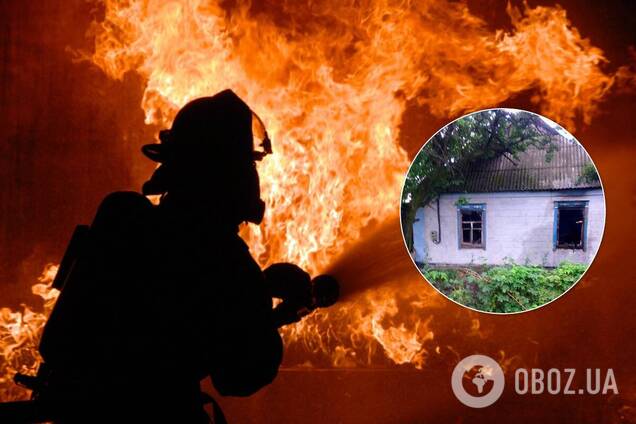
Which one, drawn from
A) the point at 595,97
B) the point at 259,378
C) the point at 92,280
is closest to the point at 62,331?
the point at 92,280

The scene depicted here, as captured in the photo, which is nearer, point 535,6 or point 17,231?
point 535,6

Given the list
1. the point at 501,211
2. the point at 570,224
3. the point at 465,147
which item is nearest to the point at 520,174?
the point at 501,211

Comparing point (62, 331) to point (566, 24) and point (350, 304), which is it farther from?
point (566, 24)

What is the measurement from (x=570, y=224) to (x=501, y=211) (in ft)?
2.97

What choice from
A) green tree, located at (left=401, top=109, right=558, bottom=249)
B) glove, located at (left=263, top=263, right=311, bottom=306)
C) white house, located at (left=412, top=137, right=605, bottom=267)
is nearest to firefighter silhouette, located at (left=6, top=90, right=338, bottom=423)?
glove, located at (left=263, top=263, right=311, bottom=306)

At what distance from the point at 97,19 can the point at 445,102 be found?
139 inches

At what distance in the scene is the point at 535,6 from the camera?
12.4ft

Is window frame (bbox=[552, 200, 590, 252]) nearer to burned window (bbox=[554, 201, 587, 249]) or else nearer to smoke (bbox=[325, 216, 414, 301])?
burned window (bbox=[554, 201, 587, 249])

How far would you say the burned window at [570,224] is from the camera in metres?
4.76

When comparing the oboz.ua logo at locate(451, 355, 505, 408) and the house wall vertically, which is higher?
the house wall

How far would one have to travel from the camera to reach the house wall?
5.20m

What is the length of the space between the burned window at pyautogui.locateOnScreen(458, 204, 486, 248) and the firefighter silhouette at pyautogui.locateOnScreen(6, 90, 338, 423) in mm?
4346

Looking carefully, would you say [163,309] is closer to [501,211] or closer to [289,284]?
[289,284]

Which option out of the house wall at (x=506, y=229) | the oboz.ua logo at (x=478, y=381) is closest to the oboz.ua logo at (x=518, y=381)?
the oboz.ua logo at (x=478, y=381)
